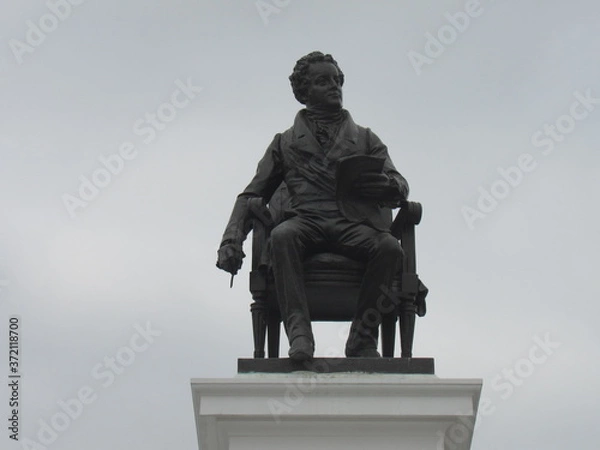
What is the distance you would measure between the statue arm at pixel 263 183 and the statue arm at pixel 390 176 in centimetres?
70

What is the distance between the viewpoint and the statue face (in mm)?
8203

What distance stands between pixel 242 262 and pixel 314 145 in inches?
41.5

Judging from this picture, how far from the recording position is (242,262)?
25.4 ft

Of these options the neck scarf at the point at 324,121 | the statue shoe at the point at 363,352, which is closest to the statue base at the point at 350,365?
the statue shoe at the point at 363,352

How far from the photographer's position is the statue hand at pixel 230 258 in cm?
762

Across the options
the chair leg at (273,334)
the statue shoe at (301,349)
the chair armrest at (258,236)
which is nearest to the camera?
the statue shoe at (301,349)

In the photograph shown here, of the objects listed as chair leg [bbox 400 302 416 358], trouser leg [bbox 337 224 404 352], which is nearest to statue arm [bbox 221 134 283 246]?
trouser leg [bbox 337 224 404 352]

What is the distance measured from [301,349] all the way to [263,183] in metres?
1.61

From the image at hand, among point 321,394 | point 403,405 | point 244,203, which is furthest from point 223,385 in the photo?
point 244,203

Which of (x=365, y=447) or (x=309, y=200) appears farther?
(x=309, y=200)

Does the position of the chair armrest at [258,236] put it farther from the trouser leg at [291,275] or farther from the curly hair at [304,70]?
the curly hair at [304,70]

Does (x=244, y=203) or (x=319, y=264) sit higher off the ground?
(x=244, y=203)

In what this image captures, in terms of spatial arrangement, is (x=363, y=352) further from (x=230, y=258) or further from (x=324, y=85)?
(x=324, y=85)

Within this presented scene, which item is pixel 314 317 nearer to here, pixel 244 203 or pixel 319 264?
pixel 319 264
